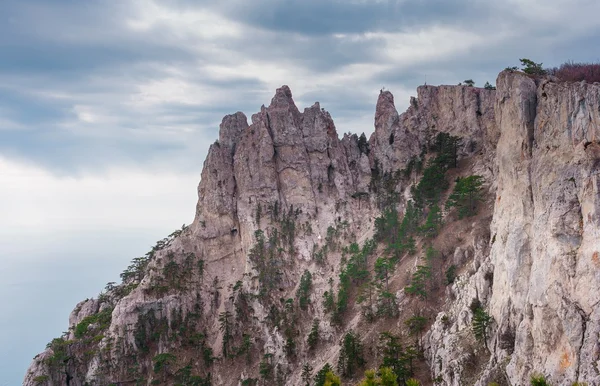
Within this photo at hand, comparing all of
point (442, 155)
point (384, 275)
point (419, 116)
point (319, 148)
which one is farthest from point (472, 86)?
point (384, 275)

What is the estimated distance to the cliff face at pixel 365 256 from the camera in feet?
131

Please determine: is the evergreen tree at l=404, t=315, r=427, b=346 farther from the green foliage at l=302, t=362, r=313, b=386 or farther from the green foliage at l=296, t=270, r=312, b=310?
the green foliage at l=296, t=270, r=312, b=310

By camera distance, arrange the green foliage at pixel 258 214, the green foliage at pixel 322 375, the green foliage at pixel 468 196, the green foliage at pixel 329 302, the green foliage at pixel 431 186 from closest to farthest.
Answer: the green foliage at pixel 322 375, the green foliage at pixel 468 196, the green foliage at pixel 329 302, the green foliage at pixel 431 186, the green foliage at pixel 258 214

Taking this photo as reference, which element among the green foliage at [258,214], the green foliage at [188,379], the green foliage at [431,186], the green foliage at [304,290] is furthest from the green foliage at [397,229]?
the green foliage at [188,379]

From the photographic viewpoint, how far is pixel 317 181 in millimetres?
99750

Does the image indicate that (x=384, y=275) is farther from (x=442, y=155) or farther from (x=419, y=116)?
(x=419, y=116)

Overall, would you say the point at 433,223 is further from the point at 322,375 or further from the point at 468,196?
the point at 322,375

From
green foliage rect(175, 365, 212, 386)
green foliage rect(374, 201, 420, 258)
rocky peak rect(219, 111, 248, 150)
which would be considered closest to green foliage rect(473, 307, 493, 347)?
green foliage rect(374, 201, 420, 258)

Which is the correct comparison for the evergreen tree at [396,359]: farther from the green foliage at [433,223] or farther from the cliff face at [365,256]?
the green foliage at [433,223]

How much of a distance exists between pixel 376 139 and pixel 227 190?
3124 centimetres

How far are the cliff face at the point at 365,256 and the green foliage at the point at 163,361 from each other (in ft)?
1.06

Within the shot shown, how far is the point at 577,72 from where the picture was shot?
54406 mm

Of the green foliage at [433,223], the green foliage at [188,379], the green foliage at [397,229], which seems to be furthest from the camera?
the green foliage at [397,229]

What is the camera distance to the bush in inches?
1999
